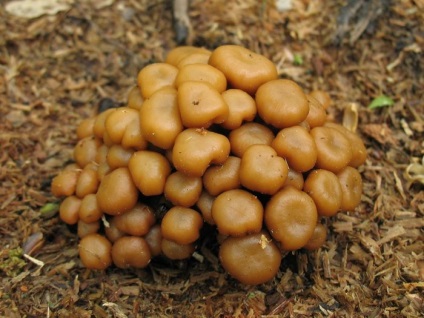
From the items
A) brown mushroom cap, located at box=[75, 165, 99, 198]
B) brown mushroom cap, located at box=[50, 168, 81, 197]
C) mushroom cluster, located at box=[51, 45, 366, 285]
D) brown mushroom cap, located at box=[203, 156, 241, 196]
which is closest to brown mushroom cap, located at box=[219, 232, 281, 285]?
mushroom cluster, located at box=[51, 45, 366, 285]

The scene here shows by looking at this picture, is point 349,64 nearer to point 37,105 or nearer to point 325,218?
point 325,218

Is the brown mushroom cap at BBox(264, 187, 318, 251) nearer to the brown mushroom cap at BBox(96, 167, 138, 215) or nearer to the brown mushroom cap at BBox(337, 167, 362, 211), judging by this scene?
the brown mushroom cap at BBox(337, 167, 362, 211)

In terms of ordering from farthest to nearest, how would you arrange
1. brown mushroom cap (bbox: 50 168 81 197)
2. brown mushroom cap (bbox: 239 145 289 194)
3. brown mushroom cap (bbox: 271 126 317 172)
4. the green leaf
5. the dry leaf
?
the dry leaf → the green leaf → brown mushroom cap (bbox: 50 168 81 197) → brown mushroom cap (bbox: 271 126 317 172) → brown mushroom cap (bbox: 239 145 289 194)

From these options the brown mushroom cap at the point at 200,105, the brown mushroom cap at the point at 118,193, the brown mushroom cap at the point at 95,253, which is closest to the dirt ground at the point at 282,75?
the brown mushroom cap at the point at 95,253

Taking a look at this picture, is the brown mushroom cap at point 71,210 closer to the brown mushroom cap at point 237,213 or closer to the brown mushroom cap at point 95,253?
the brown mushroom cap at point 95,253

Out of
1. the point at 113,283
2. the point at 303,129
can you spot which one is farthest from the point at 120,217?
the point at 303,129

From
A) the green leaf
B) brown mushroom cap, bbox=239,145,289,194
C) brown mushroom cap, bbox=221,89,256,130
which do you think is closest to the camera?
brown mushroom cap, bbox=239,145,289,194

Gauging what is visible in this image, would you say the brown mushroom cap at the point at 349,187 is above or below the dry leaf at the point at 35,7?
below
